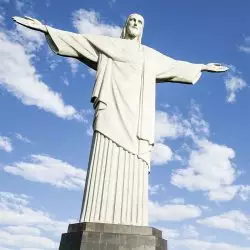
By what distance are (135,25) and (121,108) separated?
285 cm

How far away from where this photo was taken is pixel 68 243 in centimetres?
716

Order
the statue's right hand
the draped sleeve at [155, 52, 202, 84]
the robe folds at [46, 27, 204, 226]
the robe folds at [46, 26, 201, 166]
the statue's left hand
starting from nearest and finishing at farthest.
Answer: the robe folds at [46, 27, 204, 226] → the robe folds at [46, 26, 201, 166] → the statue's right hand → the draped sleeve at [155, 52, 202, 84] → the statue's left hand

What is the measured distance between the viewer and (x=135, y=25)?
33.1 ft

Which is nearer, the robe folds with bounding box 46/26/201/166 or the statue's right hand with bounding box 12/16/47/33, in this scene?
the robe folds with bounding box 46/26/201/166

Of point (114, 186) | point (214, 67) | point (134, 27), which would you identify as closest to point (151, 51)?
point (134, 27)

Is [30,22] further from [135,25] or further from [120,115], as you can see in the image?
[120,115]

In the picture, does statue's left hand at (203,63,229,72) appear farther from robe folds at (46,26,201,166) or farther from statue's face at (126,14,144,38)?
statue's face at (126,14,144,38)

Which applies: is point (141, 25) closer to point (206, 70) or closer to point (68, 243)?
point (206, 70)

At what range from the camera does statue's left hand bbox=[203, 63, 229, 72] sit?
10.3m

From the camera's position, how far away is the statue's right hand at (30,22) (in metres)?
8.88

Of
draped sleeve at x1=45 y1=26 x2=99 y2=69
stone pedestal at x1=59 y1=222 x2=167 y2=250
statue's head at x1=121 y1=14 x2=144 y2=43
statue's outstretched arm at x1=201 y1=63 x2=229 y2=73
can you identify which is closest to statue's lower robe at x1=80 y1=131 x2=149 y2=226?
stone pedestal at x1=59 y1=222 x2=167 y2=250

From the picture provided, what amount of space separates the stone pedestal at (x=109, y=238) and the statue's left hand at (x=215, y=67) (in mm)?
5224

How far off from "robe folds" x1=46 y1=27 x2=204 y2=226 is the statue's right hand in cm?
27

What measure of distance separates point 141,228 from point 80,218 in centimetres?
132
